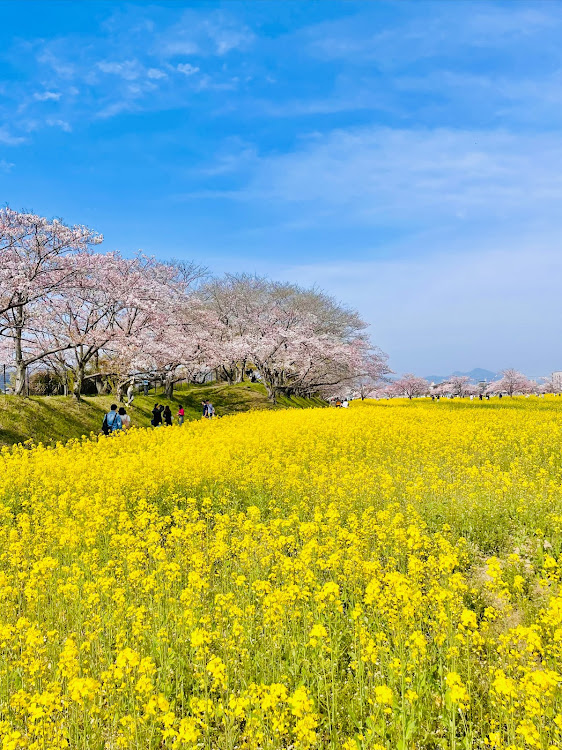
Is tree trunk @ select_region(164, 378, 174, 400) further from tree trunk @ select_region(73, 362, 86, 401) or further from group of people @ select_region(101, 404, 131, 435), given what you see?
group of people @ select_region(101, 404, 131, 435)

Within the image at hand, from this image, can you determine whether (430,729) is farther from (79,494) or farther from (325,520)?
(79,494)

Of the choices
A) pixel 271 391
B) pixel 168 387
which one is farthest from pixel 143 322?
pixel 271 391

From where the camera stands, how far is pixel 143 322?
3397cm

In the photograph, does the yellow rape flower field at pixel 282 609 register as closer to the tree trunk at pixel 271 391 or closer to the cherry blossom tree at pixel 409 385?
the tree trunk at pixel 271 391

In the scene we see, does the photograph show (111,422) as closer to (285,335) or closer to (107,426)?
(107,426)

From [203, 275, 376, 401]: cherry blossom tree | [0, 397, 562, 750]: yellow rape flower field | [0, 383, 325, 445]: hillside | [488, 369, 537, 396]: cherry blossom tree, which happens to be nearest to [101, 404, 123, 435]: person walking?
[0, 383, 325, 445]: hillside

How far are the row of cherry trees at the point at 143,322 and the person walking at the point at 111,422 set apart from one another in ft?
16.2

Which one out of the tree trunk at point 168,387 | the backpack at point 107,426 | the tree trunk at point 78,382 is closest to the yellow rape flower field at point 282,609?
the backpack at point 107,426

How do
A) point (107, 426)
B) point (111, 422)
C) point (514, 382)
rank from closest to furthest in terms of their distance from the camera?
point (107, 426) < point (111, 422) < point (514, 382)

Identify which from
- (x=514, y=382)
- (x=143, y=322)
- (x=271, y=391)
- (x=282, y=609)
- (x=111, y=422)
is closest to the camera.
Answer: (x=282, y=609)

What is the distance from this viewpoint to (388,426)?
19.5m

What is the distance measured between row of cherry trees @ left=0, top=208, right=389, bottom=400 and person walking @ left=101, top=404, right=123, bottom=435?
492cm

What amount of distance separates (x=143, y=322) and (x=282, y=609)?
31.7m

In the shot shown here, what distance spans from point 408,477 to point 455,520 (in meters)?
2.97
